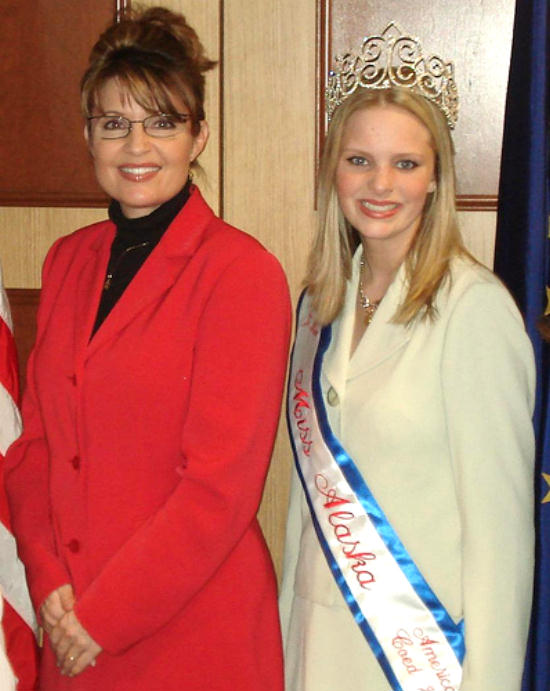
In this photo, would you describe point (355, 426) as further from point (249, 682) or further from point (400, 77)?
point (400, 77)

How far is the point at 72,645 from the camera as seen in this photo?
1.64 meters

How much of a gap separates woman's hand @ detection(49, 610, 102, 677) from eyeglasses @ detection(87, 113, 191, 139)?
780mm

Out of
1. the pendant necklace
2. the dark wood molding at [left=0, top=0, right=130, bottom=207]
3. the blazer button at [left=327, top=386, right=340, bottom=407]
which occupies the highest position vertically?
the dark wood molding at [left=0, top=0, right=130, bottom=207]

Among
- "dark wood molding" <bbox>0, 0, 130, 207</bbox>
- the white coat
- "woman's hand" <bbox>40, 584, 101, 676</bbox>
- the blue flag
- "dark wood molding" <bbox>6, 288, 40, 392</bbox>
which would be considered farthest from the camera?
"dark wood molding" <bbox>6, 288, 40, 392</bbox>

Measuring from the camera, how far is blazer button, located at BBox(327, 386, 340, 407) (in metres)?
1.73

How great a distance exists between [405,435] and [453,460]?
3.3 inches

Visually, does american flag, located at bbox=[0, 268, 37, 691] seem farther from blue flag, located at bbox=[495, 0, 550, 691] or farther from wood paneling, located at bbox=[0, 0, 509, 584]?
blue flag, located at bbox=[495, 0, 550, 691]

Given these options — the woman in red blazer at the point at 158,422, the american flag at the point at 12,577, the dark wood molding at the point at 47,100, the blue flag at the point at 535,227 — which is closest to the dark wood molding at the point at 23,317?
the dark wood molding at the point at 47,100

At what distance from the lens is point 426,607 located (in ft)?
5.44

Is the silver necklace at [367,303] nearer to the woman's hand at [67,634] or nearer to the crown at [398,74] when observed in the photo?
the crown at [398,74]

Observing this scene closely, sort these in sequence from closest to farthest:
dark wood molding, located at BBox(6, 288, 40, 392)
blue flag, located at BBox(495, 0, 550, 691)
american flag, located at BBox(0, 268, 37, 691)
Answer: blue flag, located at BBox(495, 0, 550, 691), american flag, located at BBox(0, 268, 37, 691), dark wood molding, located at BBox(6, 288, 40, 392)

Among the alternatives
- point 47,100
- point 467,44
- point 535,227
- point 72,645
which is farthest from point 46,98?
point 72,645

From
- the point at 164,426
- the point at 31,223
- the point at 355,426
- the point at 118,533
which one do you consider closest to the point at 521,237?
the point at 355,426

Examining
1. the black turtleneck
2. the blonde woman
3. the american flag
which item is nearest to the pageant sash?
the blonde woman
